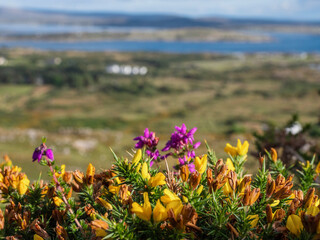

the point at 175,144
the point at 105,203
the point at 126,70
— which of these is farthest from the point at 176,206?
the point at 126,70

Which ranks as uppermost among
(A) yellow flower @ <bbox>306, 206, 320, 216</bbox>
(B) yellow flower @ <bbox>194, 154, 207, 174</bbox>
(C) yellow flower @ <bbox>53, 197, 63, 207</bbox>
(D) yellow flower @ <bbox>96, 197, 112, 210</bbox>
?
(B) yellow flower @ <bbox>194, 154, 207, 174</bbox>

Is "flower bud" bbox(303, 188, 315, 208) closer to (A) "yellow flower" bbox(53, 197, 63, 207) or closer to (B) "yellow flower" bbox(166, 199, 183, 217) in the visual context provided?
(B) "yellow flower" bbox(166, 199, 183, 217)

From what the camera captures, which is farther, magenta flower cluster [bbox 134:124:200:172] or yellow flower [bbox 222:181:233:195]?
magenta flower cluster [bbox 134:124:200:172]

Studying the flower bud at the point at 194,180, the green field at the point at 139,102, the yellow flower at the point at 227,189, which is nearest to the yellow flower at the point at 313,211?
the yellow flower at the point at 227,189

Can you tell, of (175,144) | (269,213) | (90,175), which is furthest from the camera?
(175,144)

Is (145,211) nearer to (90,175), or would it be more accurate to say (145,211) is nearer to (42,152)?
(90,175)

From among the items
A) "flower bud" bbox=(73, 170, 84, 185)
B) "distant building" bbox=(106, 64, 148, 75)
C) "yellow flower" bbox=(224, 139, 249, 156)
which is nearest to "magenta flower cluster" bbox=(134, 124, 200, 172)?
"yellow flower" bbox=(224, 139, 249, 156)

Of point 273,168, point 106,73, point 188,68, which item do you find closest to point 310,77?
point 188,68

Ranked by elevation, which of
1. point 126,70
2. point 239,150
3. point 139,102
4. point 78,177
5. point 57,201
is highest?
point 239,150
